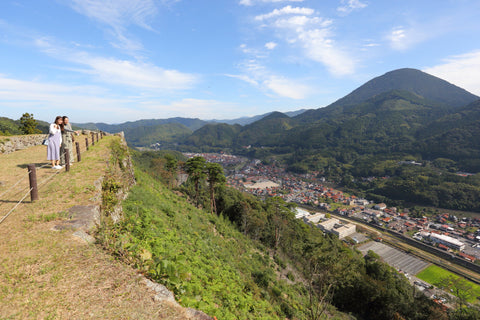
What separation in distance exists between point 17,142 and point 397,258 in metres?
57.0

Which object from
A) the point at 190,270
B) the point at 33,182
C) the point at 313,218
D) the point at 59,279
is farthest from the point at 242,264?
the point at 313,218

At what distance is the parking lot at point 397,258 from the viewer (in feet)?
113

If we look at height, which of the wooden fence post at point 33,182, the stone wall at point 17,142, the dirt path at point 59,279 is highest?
the stone wall at point 17,142

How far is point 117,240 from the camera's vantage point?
4.42 m

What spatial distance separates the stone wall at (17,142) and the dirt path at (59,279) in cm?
1205

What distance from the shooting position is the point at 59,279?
10.2 feet

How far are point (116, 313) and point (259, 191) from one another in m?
76.7

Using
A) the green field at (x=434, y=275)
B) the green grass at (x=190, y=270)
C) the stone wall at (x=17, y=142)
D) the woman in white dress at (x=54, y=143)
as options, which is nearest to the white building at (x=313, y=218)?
the green field at (x=434, y=275)

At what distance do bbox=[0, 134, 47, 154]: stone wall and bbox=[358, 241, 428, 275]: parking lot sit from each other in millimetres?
50650

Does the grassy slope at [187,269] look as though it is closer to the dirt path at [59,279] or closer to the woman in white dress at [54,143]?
the dirt path at [59,279]

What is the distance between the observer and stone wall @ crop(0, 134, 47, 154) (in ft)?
40.9

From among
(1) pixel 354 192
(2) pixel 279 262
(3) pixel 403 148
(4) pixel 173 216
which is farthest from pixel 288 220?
(3) pixel 403 148

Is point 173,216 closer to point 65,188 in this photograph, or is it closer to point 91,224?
point 65,188

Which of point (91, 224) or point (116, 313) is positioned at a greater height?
point (91, 224)
